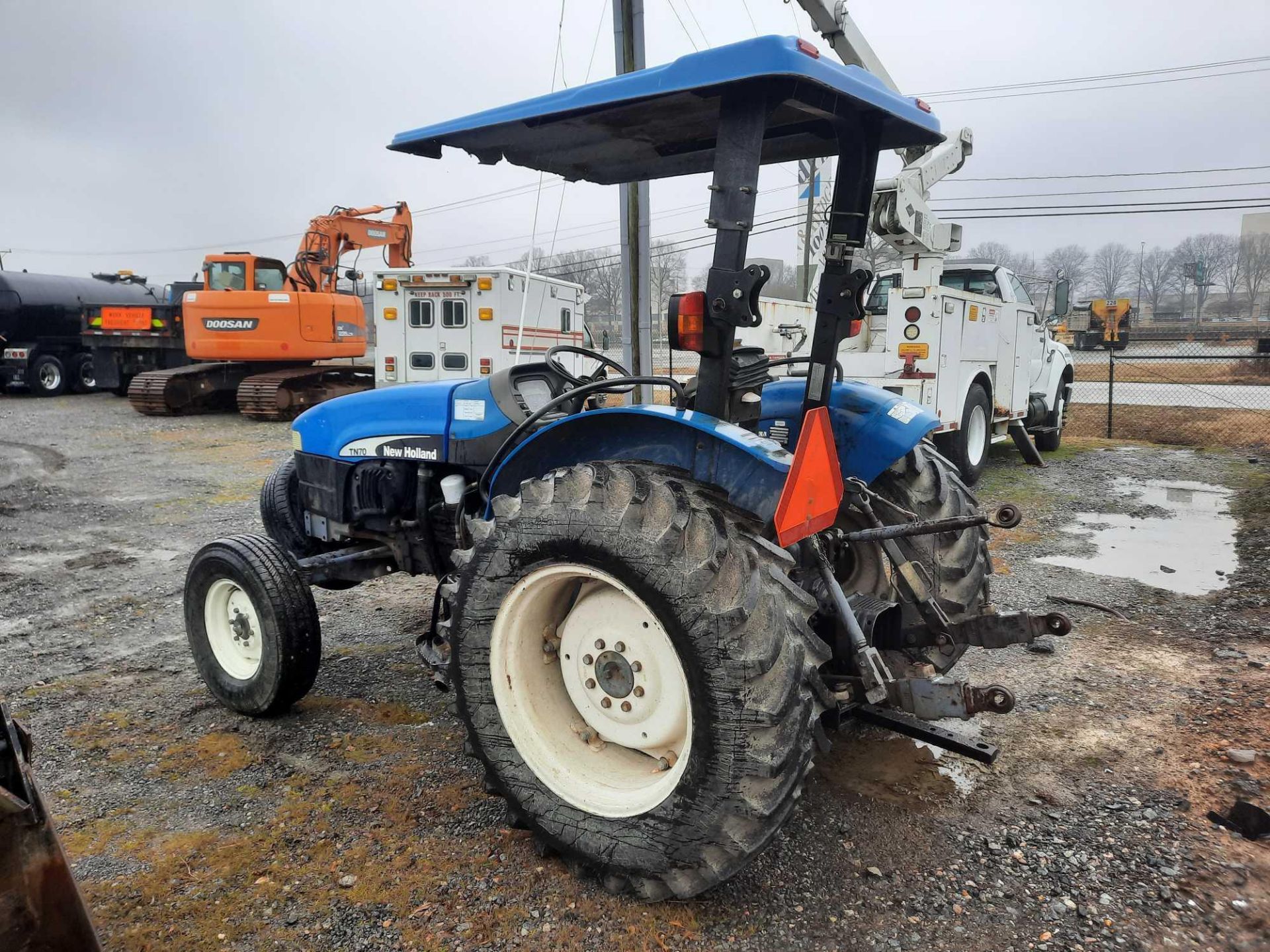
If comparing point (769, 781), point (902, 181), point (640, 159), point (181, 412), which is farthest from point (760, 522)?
point (181, 412)

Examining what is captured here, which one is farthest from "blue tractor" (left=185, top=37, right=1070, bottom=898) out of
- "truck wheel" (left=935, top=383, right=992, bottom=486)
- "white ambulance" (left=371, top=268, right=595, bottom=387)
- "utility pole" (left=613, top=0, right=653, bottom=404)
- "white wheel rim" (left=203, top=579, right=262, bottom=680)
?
"white ambulance" (left=371, top=268, right=595, bottom=387)

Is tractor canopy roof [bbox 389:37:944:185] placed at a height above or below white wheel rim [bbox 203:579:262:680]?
above

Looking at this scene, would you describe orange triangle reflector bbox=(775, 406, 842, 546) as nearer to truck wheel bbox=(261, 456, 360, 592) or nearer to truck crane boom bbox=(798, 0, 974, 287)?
truck wheel bbox=(261, 456, 360, 592)

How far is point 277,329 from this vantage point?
51.3 feet

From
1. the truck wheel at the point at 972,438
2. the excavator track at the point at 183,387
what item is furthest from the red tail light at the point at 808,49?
the excavator track at the point at 183,387

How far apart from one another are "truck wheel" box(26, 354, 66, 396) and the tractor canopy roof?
2182 cm

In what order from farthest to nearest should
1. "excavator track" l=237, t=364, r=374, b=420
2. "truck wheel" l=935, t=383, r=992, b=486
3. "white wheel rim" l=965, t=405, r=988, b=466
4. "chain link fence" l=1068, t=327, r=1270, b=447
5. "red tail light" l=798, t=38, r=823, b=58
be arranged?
"excavator track" l=237, t=364, r=374, b=420
"chain link fence" l=1068, t=327, r=1270, b=447
"white wheel rim" l=965, t=405, r=988, b=466
"truck wheel" l=935, t=383, r=992, b=486
"red tail light" l=798, t=38, r=823, b=58

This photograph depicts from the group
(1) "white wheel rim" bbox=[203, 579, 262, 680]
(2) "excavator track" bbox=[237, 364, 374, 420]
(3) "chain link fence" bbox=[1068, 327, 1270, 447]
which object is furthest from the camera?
(2) "excavator track" bbox=[237, 364, 374, 420]

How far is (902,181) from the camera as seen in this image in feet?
28.2

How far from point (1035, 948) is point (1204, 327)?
47.8 meters

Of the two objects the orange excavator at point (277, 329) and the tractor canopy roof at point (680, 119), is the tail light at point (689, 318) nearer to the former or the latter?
the tractor canopy roof at point (680, 119)

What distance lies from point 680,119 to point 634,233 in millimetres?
5511

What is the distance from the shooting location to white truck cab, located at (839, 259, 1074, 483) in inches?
318

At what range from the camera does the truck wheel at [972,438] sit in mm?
8695
